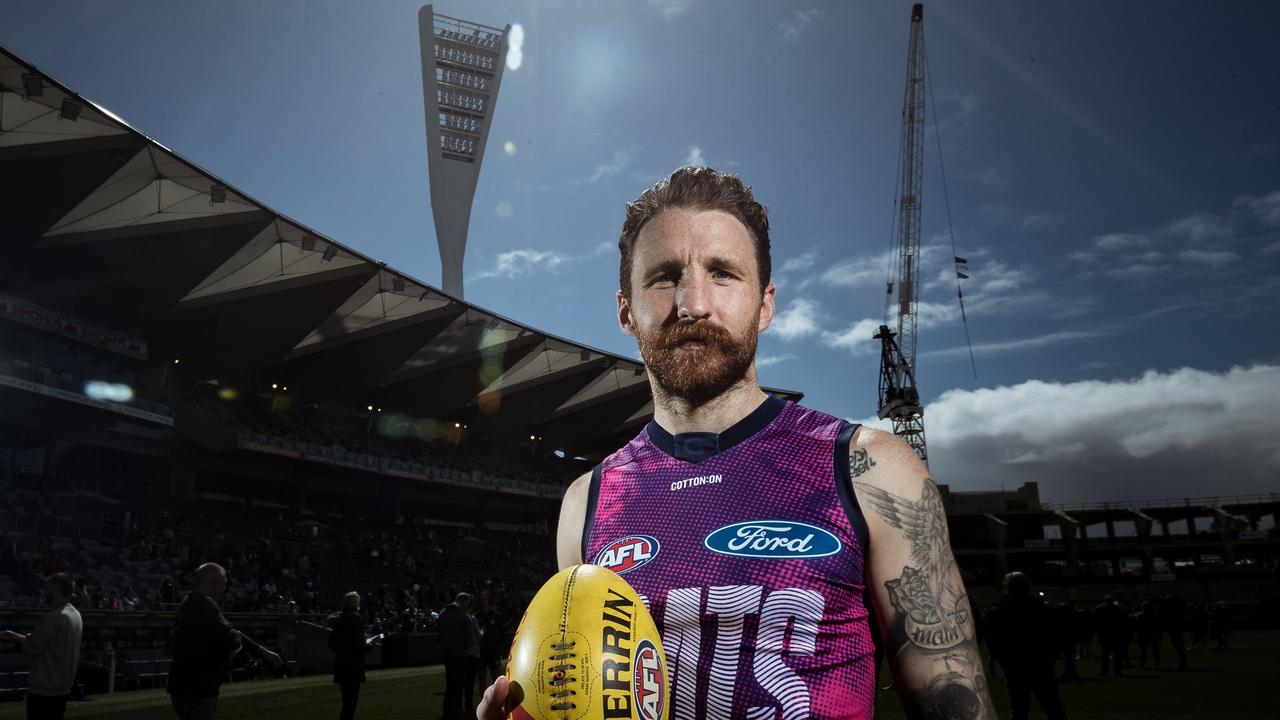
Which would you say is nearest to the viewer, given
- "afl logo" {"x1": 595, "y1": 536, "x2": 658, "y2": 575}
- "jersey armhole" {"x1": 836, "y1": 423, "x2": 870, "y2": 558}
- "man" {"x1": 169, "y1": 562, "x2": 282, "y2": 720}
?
"jersey armhole" {"x1": 836, "y1": 423, "x2": 870, "y2": 558}

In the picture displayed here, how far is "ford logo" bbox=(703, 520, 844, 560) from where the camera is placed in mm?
2037

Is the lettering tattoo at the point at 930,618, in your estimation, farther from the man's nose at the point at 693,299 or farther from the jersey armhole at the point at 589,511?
the jersey armhole at the point at 589,511

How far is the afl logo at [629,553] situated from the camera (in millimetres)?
2176

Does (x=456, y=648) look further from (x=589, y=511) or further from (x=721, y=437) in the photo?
(x=721, y=437)

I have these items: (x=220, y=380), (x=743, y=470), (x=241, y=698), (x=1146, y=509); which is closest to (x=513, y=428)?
(x=220, y=380)

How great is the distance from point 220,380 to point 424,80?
4215 cm

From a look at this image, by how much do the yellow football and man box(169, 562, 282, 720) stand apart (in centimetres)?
651

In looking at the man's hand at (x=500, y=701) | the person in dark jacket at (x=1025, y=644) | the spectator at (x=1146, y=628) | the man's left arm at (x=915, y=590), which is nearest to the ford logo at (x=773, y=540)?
the man's left arm at (x=915, y=590)

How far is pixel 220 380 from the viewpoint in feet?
146

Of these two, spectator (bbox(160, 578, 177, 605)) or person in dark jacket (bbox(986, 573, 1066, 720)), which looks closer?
person in dark jacket (bbox(986, 573, 1066, 720))

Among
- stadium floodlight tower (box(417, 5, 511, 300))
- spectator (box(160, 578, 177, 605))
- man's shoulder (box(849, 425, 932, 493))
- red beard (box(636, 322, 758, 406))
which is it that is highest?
stadium floodlight tower (box(417, 5, 511, 300))

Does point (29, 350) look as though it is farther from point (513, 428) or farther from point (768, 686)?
point (768, 686)

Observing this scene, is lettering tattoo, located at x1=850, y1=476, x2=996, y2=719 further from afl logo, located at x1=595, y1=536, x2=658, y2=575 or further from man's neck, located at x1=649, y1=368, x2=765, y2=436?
afl logo, located at x1=595, y1=536, x2=658, y2=575

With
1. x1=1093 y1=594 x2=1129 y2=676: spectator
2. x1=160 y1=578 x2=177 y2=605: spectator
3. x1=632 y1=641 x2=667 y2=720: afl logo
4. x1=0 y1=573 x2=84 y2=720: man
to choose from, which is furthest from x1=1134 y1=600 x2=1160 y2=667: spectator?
x1=160 y1=578 x2=177 y2=605: spectator
